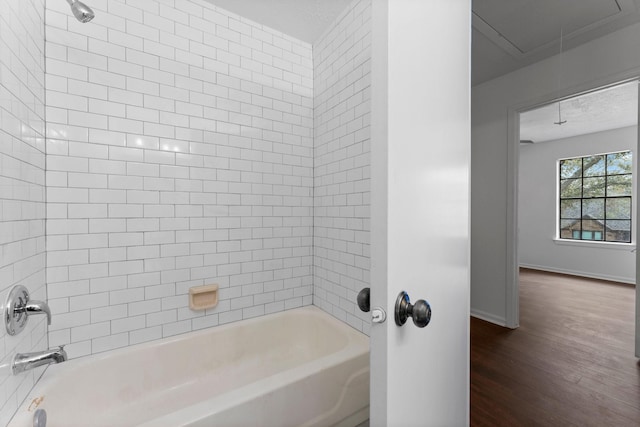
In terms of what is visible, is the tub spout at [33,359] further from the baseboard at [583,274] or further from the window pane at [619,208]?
the window pane at [619,208]

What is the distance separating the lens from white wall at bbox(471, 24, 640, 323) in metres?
2.40

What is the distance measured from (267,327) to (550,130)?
584cm

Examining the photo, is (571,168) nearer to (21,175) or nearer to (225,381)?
(225,381)

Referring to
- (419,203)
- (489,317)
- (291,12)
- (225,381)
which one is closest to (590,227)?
(489,317)

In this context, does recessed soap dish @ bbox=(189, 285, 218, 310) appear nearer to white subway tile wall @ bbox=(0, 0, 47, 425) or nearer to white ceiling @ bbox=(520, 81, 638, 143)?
white subway tile wall @ bbox=(0, 0, 47, 425)

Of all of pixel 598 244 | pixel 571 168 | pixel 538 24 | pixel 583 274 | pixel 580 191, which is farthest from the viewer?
pixel 571 168

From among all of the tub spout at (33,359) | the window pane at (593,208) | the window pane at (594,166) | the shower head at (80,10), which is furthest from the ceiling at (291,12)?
the window pane at (593,208)

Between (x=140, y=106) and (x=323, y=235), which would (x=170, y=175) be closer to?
(x=140, y=106)

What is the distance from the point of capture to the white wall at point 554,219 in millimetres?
4793

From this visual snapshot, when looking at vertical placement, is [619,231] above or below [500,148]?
below

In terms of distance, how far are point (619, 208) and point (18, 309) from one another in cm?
752

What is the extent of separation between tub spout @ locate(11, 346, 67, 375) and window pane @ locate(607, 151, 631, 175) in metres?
7.49

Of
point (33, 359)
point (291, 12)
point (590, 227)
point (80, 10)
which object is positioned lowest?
point (33, 359)

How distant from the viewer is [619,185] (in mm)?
4895
